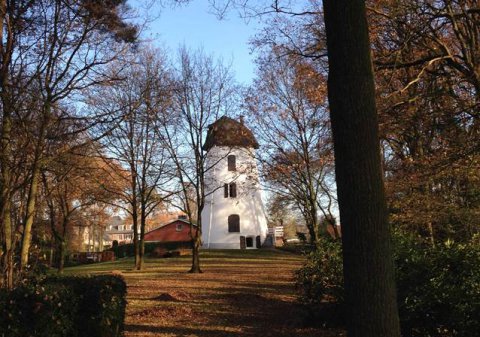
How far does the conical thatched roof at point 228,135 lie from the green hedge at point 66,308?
1723 cm

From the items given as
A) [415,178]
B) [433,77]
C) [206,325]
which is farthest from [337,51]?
[415,178]

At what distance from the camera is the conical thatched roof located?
81.9 feet

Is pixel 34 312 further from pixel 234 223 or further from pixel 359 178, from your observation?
pixel 234 223

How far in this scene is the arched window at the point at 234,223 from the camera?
48969 mm

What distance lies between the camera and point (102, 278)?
7855 mm

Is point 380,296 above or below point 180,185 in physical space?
below

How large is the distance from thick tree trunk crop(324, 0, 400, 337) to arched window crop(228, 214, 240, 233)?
44780mm

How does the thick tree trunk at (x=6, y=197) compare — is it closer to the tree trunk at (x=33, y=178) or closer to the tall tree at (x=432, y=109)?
the tree trunk at (x=33, y=178)

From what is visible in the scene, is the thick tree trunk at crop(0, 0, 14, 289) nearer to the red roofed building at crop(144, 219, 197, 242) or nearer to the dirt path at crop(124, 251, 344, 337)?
the dirt path at crop(124, 251, 344, 337)

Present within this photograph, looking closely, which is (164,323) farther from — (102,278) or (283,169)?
(283,169)

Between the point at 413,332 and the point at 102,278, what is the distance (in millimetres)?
4937

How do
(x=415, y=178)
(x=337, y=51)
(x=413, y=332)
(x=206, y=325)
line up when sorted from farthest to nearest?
(x=415, y=178)
(x=206, y=325)
(x=413, y=332)
(x=337, y=51)

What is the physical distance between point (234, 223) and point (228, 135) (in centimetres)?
2427

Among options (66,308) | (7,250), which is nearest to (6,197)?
(7,250)
